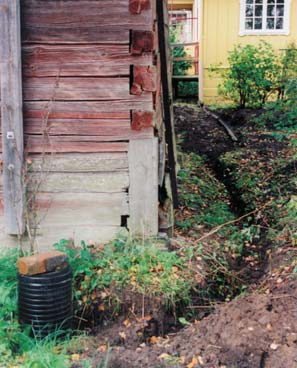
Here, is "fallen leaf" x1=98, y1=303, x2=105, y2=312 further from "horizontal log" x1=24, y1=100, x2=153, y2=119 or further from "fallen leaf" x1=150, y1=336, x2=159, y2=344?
"horizontal log" x1=24, y1=100, x2=153, y2=119

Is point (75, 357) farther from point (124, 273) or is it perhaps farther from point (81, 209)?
point (81, 209)

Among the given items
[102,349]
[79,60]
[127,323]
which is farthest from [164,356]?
[79,60]

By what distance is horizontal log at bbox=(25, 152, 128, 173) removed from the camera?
216 inches

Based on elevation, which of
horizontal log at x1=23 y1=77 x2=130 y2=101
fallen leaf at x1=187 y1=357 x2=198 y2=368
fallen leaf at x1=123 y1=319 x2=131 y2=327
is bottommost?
fallen leaf at x1=123 y1=319 x2=131 y2=327

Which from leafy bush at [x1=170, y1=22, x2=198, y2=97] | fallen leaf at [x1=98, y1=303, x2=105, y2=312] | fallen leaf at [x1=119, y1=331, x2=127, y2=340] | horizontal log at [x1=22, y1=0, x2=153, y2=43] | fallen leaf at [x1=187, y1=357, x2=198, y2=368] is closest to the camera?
fallen leaf at [x1=187, y1=357, x2=198, y2=368]

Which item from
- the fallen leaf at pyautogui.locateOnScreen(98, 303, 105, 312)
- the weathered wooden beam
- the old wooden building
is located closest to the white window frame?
the weathered wooden beam

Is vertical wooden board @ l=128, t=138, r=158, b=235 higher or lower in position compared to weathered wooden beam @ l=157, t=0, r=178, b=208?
lower

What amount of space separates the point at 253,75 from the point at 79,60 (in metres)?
9.12

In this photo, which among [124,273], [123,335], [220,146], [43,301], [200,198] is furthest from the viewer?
[220,146]

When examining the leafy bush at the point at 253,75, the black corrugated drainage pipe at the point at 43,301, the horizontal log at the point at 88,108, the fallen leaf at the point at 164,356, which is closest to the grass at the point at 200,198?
the horizontal log at the point at 88,108

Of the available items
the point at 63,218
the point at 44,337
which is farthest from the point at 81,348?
the point at 63,218

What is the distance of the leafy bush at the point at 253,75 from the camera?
13.8 meters

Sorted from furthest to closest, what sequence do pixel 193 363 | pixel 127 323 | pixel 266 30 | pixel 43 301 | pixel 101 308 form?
pixel 266 30, pixel 101 308, pixel 127 323, pixel 43 301, pixel 193 363

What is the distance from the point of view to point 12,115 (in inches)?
207
